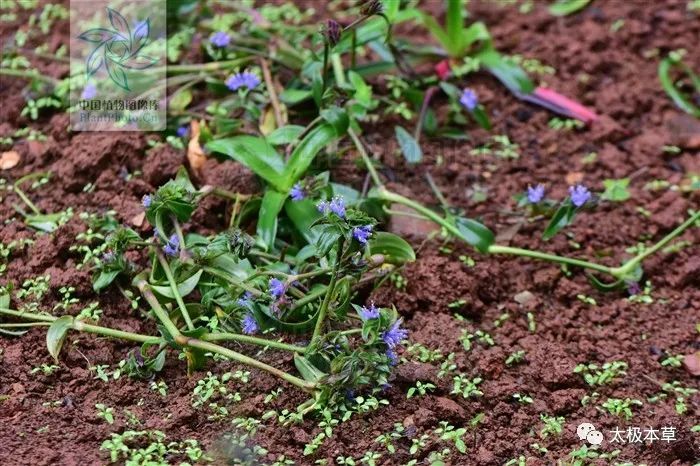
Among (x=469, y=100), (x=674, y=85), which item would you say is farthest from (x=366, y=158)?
(x=674, y=85)

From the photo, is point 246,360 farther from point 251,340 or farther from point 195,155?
point 195,155

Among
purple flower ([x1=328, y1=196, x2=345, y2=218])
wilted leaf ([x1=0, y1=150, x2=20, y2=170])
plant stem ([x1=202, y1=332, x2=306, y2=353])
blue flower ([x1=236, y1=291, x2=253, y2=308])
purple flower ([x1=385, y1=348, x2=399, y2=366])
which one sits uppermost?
purple flower ([x1=328, y1=196, x2=345, y2=218])

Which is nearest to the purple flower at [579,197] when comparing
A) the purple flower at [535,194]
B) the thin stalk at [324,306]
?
the purple flower at [535,194]

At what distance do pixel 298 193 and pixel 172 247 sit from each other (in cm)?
42

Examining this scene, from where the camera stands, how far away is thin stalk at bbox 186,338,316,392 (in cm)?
255

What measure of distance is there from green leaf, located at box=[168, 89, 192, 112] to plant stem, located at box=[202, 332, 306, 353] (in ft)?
3.96

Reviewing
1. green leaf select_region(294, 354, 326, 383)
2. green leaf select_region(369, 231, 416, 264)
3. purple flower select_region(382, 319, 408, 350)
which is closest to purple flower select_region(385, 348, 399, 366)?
purple flower select_region(382, 319, 408, 350)

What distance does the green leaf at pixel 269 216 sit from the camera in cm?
299

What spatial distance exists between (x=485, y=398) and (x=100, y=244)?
1.22m

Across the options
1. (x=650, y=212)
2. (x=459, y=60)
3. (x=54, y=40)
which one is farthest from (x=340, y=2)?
(x=650, y=212)

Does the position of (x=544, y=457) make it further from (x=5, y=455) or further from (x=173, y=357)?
(x=5, y=455)

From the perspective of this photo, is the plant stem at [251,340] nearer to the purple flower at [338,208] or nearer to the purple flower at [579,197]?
the purple flower at [338,208]

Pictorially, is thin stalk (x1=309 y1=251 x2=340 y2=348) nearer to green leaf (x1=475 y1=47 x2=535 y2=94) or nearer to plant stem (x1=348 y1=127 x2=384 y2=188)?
plant stem (x1=348 y1=127 x2=384 y2=188)

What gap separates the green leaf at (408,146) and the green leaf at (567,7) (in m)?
1.24
